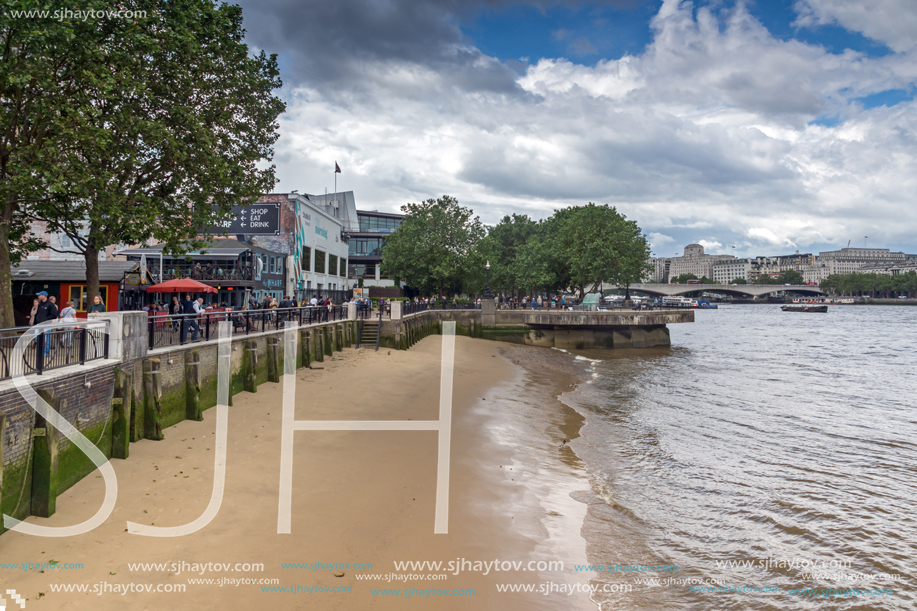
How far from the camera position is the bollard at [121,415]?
9.55m

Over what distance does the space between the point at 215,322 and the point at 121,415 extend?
25.0 feet

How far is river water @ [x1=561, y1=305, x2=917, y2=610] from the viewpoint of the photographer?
24.9 feet

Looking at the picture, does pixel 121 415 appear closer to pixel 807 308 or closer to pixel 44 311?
pixel 44 311

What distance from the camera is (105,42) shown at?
13859 millimetres

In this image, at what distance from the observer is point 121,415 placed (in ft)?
32.1

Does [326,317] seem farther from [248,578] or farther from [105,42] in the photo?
[248,578]

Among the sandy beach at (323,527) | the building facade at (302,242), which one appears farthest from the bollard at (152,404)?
the building facade at (302,242)

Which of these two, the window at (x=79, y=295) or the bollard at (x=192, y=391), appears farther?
the window at (x=79, y=295)

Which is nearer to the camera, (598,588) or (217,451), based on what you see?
(598,588)

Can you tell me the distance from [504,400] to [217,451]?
11.2 meters

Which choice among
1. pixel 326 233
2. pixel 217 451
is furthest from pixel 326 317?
pixel 326 233

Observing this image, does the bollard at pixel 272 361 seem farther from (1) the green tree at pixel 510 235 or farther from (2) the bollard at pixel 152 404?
(1) the green tree at pixel 510 235

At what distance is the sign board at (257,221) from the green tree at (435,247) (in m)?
15.0

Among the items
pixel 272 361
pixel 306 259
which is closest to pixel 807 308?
pixel 306 259
